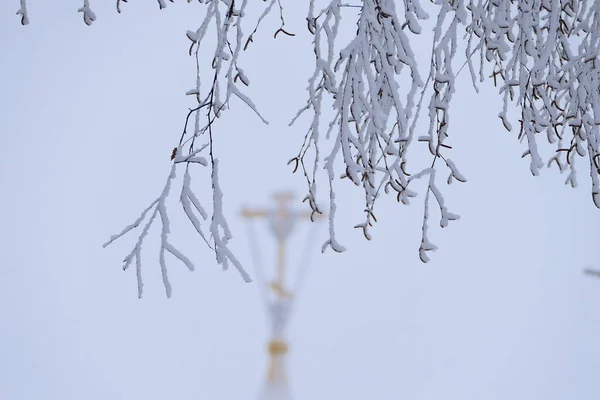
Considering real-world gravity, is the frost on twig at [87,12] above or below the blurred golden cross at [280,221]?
above

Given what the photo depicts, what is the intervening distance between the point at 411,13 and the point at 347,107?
11.2 inches

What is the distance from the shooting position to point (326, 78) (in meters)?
2.07

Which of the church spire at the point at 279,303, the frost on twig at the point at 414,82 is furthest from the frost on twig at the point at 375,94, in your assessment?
the church spire at the point at 279,303

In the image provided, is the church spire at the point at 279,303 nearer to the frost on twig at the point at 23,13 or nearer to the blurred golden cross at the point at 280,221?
the blurred golden cross at the point at 280,221

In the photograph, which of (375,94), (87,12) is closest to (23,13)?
(87,12)

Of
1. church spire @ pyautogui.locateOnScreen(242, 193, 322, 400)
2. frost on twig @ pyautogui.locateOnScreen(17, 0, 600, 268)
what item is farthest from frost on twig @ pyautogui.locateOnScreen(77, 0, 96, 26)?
church spire @ pyautogui.locateOnScreen(242, 193, 322, 400)

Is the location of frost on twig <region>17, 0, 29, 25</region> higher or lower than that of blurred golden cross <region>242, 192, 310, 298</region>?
Result: higher

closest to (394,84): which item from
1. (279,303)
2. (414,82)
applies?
(414,82)

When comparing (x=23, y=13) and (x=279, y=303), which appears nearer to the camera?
(x=23, y=13)

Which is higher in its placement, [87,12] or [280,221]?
[87,12]

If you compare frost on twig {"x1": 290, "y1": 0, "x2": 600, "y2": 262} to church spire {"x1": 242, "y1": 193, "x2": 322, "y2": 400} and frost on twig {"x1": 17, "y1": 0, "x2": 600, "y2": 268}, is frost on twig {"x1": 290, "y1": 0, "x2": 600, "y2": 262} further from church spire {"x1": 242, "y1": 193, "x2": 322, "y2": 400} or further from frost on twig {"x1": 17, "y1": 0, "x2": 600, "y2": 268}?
church spire {"x1": 242, "y1": 193, "x2": 322, "y2": 400}

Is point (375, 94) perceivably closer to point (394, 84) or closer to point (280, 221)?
point (394, 84)

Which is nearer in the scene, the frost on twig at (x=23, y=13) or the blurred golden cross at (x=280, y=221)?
the frost on twig at (x=23, y=13)

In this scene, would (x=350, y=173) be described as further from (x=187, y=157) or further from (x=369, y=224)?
(x=187, y=157)
